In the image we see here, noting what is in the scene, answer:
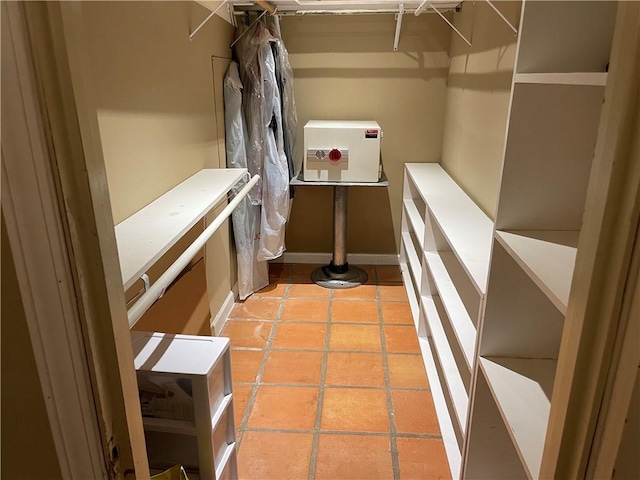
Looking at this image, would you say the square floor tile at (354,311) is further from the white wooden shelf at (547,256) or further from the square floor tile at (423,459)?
the white wooden shelf at (547,256)

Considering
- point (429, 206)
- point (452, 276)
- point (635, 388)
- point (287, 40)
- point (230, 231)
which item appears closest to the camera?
point (635, 388)

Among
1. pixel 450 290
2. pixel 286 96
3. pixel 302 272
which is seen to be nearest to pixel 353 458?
pixel 450 290

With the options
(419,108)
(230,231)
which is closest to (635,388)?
(230,231)

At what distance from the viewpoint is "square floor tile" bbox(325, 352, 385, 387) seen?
2.41 metres

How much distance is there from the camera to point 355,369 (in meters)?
2.51

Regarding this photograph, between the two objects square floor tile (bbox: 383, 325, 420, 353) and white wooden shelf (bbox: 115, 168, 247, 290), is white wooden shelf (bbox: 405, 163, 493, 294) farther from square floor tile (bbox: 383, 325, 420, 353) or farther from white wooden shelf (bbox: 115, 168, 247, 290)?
white wooden shelf (bbox: 115, 168, 247, 290)

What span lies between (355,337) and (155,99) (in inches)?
68.6

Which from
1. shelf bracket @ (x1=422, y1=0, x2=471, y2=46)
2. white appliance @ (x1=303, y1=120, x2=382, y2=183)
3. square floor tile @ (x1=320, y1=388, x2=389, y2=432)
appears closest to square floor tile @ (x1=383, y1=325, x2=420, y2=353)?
square floor tile @ (x1=320, y1=388, x2=389, y2=432)

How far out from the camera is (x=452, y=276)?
7.43 ft

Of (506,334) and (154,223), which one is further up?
(154,223)

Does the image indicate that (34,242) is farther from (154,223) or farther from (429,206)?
(429,206)

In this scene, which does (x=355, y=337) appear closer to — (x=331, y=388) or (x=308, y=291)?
(x=331, y=388)

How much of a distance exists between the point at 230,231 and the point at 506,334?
2.06 meters

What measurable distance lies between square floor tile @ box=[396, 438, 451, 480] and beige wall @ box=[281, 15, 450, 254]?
81.1 inches
